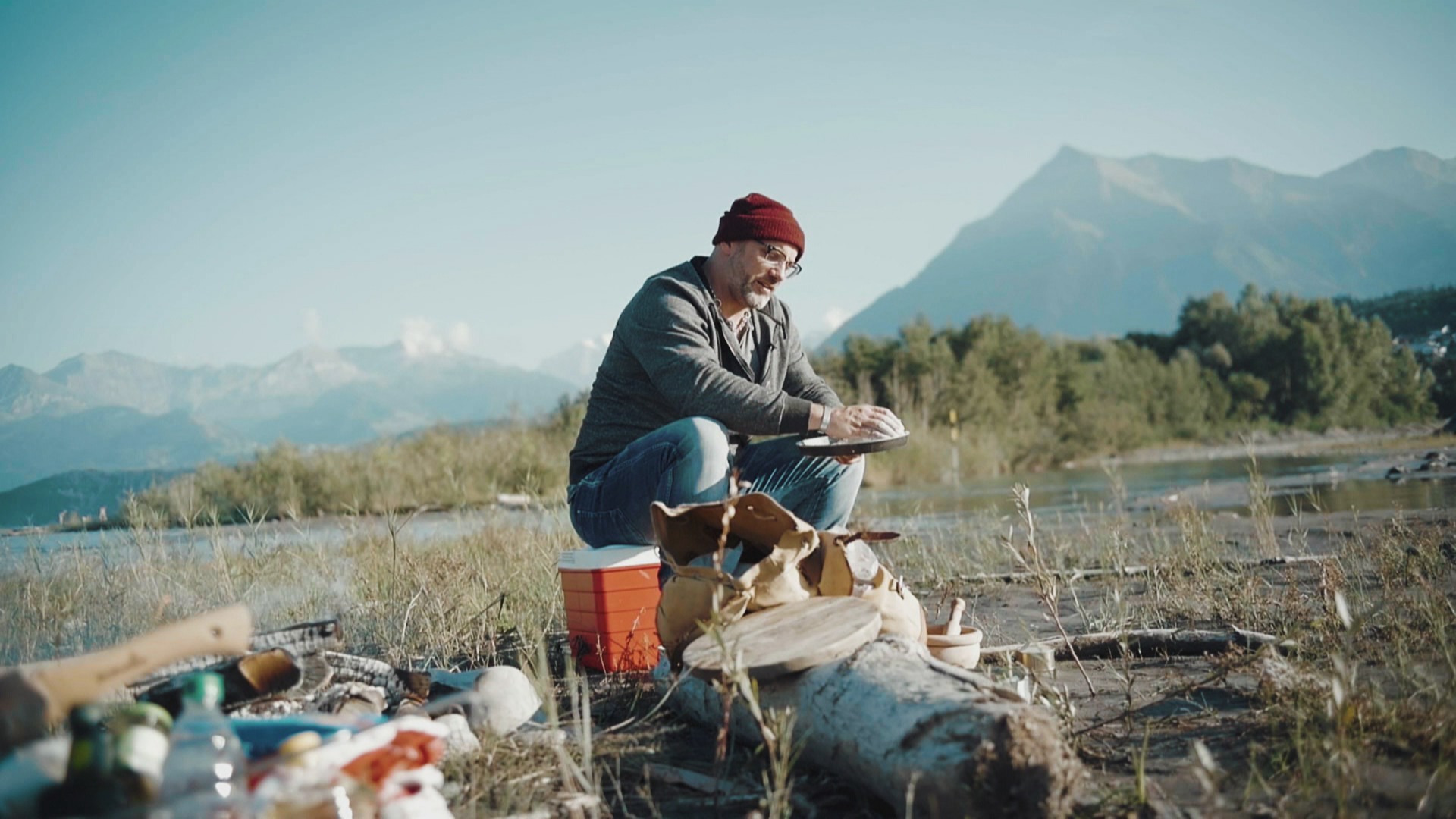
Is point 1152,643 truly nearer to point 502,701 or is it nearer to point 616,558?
point 616,558

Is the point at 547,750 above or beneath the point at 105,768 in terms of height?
beneath

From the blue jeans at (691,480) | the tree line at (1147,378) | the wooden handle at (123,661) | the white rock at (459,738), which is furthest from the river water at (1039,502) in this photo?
the tree line at (1147,378)

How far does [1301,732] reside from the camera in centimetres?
216

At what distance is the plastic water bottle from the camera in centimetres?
143

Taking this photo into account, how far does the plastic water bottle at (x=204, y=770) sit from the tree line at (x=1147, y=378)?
19592mm

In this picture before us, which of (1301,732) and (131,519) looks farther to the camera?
(131,519)

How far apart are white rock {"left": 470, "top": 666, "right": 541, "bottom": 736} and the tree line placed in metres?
18.5

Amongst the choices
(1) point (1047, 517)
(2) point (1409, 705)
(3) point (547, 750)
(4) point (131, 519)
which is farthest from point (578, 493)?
(1) point (1047, 517)

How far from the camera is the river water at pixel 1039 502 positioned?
5.79 metres

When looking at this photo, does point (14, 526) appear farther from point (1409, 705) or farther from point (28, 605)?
point (1409, 705)

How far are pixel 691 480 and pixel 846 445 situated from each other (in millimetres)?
519

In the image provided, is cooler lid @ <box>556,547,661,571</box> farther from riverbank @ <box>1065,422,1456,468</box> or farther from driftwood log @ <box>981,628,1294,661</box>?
riverbank @ <box>1065,422,1456,468</box>

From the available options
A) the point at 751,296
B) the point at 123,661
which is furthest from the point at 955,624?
the point at 123,661

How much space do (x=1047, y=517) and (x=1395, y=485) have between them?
4.54m
